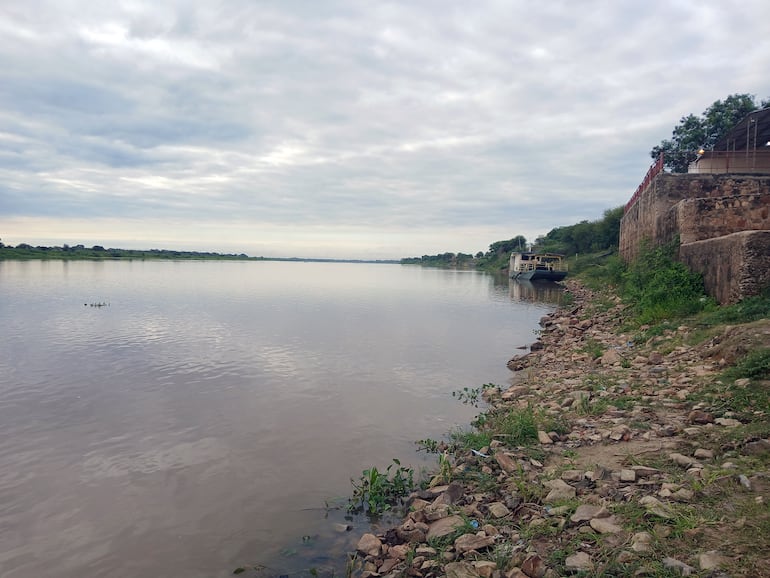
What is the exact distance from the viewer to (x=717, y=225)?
1570cm

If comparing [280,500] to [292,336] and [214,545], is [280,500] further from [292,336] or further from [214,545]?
[292,336]

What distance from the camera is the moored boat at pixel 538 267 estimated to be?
53938mm

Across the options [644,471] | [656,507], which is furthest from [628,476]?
[656,507]

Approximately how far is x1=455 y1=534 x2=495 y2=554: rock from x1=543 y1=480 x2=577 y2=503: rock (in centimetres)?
87

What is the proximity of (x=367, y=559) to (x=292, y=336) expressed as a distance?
14.7 metres

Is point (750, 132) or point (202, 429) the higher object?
point (750, 132)

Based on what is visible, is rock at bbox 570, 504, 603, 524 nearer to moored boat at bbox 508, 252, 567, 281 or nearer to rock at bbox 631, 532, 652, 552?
rock at bbox 631, 532, 652, 552

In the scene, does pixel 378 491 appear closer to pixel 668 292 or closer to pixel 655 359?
pixel 655 359

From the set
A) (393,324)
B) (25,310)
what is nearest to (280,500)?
(393,324)

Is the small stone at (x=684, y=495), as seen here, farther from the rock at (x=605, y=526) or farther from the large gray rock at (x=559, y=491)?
the large gray rock at (x=559, y=491)

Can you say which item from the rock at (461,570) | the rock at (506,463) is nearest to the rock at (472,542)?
the rock at (461,570)

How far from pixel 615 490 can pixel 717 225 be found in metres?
14.4

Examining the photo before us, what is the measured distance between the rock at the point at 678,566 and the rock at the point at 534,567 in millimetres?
874

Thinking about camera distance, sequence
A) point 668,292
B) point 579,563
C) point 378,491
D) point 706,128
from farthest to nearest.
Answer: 1. point 706,128
2. point 668,292
3. point 378,491
4. point 579,563
